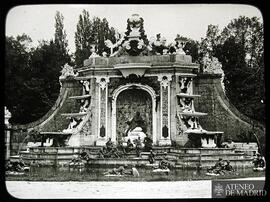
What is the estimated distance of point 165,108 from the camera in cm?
2119

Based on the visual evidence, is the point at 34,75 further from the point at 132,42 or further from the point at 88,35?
the point at 132,42

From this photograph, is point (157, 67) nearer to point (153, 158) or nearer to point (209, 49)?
point (153, 158)

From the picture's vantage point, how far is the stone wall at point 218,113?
855 inches

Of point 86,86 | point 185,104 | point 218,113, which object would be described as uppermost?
point 86,86

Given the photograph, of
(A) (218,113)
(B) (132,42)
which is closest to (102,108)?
(B) (132,42)

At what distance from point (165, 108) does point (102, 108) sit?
8.94ft

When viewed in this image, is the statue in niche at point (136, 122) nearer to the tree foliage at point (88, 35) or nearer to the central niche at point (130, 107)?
the central niche at point (130, 107)

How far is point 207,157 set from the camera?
60.4 ft

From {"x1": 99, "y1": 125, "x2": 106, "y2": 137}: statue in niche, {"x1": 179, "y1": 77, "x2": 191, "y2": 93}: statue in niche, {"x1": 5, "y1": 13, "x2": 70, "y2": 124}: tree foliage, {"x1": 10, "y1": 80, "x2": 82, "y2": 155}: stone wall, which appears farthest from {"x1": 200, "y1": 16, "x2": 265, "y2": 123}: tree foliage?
{"x1": 5, "y1": 13, "x2": 70, "y2": 124}: tree foliage

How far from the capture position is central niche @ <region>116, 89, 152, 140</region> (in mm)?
21734

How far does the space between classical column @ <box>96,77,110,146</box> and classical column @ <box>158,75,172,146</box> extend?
2361mm

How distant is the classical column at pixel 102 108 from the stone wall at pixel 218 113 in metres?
4.38

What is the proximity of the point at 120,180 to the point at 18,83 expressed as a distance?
23.9 feet

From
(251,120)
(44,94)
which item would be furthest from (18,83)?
(251,120)
